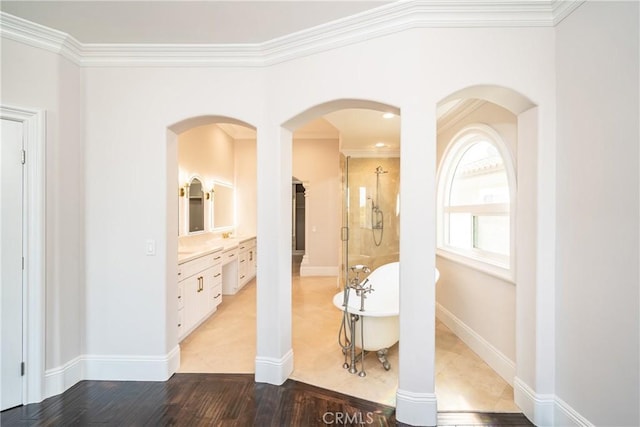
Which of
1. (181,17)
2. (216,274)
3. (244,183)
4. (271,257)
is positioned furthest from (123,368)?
(244,183)

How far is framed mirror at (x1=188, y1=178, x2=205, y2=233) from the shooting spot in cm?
462

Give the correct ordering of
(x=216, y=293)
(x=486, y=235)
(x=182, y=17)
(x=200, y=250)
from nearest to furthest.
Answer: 1. (x=182, y=17)
2. (x=486, y=235)
3. (x=200, y=250)
4. (x=216, y=293)

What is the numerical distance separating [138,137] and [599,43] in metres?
3.28

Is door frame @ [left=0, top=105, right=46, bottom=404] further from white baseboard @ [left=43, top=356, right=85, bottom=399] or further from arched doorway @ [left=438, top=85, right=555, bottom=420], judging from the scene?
arched doorway @ [left=438, top=85, right=555, bottom=420]

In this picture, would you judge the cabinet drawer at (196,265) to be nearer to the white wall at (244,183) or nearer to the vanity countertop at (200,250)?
the vanity countertop at (200,250)

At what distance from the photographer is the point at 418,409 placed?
2021 millimetres

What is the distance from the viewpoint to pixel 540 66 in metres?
2.02

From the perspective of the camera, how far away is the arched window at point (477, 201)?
273cm

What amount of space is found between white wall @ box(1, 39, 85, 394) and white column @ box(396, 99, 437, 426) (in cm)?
268

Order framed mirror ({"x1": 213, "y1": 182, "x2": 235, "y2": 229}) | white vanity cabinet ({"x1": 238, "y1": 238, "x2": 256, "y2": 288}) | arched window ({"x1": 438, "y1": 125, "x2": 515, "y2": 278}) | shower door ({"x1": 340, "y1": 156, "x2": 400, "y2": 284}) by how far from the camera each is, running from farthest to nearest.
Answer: framed mirror ({"x1": 213, "y1": 182, "x2": 235, "y2": 229}) → white vanity cabinet ({"x1": 238, "y1": 238, "x2": 256, "y2": 288}) → shower door ({"x1": 340, "y1": 156, "x2": 400, "y2": 284}) → arched window ({"x1": 438, "y1": 125, "x2": 515, "y2": 278})

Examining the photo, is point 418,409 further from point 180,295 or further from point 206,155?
point 206,155

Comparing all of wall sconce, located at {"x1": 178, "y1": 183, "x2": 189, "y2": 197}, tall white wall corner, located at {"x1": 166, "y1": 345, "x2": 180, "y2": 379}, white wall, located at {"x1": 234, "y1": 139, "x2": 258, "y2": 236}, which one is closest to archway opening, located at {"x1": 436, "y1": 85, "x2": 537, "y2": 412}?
tall white wall corner, located at {"x1": 166, "y1": 345, "x2": 180, "y2": 379}

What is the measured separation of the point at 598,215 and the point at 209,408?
2815mm

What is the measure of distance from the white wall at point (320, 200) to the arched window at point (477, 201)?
3003 mm
